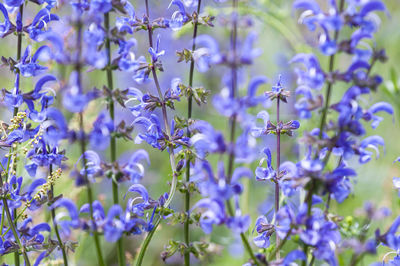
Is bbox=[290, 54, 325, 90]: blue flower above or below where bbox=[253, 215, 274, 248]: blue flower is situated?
above

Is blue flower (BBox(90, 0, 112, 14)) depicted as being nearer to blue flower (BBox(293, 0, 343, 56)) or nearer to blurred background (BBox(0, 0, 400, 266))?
blue flower (BBox(293, 0, 343, 56))

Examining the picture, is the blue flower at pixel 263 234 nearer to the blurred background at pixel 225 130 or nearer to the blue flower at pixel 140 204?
the blue flower at pixel 140 204

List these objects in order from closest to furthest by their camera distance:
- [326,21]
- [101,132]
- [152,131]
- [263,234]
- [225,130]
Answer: [326,21]
[101,132]
[263,234]
[152,131]
[225,130]

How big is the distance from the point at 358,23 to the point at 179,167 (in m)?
0.87

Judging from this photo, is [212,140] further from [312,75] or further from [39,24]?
[39,24]

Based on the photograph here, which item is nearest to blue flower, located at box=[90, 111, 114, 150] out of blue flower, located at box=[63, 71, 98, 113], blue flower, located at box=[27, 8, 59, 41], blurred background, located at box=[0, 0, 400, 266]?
blue flower, located at box=[63, 71, 98, 113]

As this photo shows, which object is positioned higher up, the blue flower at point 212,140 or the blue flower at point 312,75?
the blue flower at point 312,75

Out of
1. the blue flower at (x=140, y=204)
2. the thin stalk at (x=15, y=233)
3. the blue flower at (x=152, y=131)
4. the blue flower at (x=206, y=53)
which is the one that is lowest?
the thin stalk at (x=15, y=233)

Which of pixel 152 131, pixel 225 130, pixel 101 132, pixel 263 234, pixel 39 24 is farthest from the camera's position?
pixel 225 130

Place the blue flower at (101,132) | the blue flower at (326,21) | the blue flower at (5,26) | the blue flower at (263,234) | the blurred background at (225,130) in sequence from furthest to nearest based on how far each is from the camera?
the blurred background at (225,130), the blue flower at (5,26), the blue flower at (263,234), the blue flower at (101,132), the blue flower at (326,21)

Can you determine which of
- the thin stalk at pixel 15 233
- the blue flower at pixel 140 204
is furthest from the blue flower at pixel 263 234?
the thin stalk at pixel 15 233

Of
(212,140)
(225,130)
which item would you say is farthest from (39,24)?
(225,130)

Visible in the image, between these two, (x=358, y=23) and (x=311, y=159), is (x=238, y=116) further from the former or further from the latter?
(x=358, y=23)

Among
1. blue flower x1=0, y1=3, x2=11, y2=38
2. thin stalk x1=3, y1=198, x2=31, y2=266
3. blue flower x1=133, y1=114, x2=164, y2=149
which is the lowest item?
thin stalk x1=3, y1=198, x2=31, y2=266
